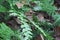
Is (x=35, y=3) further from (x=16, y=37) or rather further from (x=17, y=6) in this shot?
(x=16, y=37)

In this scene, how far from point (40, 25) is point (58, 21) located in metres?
0.22

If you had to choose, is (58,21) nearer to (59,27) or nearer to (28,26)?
(59,27)

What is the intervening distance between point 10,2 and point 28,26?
17.1 inches

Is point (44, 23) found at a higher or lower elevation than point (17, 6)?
lower

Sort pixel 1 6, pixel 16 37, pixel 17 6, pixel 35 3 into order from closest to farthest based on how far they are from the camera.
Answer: pixel 16 37 < pixel 1 6 < pixel 17 6 < pixel 35 3

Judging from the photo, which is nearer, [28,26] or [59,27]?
[28,26]

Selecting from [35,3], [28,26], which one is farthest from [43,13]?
[28,26]

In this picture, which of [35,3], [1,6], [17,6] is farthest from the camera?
[35,3]

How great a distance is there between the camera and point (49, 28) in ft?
8.27

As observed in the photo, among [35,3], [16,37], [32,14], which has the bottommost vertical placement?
[16,37]

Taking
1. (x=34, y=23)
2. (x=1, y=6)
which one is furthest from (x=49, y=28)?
(x=1, y=6)

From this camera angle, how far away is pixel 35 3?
9.25ft

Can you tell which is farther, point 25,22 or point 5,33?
point 25,22

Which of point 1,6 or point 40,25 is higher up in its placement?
point 1,6
